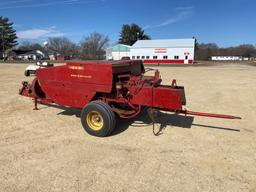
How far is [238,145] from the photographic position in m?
4.20

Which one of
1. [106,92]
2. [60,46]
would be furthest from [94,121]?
[60,46]

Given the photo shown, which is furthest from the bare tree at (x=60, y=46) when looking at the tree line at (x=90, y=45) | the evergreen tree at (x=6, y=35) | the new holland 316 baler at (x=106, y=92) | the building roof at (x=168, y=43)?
the new holland 316 baler at (x=106, y=92)

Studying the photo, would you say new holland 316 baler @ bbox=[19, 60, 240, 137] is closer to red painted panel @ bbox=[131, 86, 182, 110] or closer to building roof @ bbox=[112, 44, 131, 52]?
red painted panel @ bbox=[131, 86, 182, 110]

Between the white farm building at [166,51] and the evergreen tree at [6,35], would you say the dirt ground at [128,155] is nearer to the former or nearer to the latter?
the white farm building at [166,51]

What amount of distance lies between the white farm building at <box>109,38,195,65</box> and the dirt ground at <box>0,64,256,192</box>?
44545mm

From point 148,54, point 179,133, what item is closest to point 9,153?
point 179,133

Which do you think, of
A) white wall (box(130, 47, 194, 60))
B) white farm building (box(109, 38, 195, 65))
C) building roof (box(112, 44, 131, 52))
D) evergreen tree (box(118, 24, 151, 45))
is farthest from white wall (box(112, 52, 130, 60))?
evergreen tree (box(118, 24, 151, 45))

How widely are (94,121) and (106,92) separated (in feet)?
2.20

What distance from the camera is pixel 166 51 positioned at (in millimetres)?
49594

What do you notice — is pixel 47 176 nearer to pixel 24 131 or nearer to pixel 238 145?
pixel 24 131

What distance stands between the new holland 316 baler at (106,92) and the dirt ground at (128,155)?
1.50 ft

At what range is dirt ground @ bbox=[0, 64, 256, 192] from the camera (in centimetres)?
299

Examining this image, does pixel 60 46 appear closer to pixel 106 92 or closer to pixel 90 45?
pixel 90 45

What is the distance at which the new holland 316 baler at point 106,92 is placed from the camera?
13.7ft
